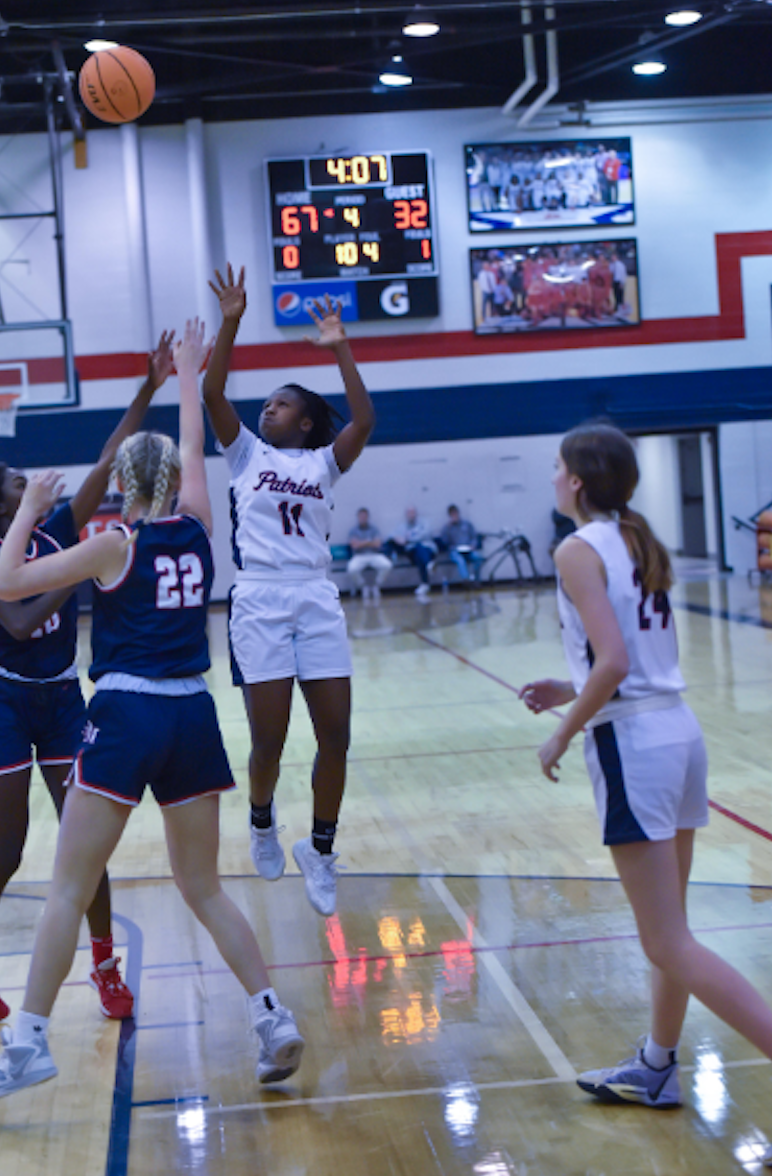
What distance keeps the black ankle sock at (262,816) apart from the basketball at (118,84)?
3813mm

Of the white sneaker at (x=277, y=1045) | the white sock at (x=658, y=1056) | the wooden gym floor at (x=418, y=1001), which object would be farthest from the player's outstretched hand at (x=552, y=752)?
the white sneaker at (x=277, y=1045)

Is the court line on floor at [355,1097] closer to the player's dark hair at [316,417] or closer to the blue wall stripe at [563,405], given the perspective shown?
the player's dark hair at [316,417]

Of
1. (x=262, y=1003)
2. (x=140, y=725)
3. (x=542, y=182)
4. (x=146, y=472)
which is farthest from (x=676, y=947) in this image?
(x=542, y=182)

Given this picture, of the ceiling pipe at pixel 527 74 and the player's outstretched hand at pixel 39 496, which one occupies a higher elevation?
the ceiling pipe at pixel 527 74

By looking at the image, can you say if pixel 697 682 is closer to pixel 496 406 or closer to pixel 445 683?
pixel 445 683

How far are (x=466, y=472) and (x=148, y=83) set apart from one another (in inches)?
496

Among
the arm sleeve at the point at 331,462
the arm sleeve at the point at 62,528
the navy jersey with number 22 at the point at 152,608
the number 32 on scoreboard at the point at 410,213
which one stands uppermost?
the number 32 on scoreboard at the point at 410,213

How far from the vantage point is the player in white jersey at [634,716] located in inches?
96.3

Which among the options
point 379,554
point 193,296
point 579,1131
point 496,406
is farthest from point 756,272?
point 579,1131

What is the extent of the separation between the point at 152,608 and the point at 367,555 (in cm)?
1486

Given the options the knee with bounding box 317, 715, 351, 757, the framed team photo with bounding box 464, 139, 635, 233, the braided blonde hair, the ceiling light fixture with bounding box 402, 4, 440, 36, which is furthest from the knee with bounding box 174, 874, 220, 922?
the framed team photo with bounding box 464, 139, 635, 233

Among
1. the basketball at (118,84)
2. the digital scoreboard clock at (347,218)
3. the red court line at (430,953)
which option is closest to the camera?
the red court line at (430,953)

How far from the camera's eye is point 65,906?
9.25 ft

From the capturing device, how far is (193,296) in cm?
1778
